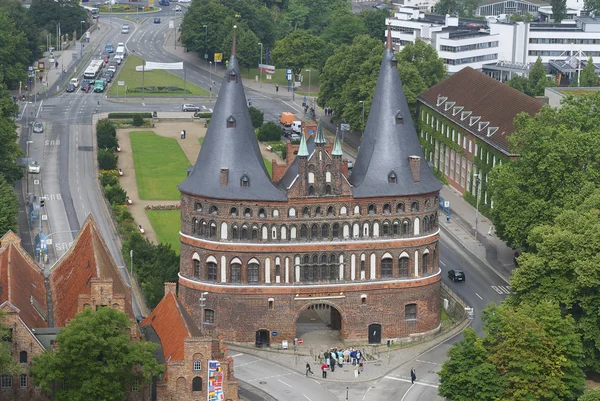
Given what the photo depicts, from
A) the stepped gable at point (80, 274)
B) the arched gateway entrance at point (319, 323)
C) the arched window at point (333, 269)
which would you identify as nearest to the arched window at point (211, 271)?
the stepped gable at point (80, 274)

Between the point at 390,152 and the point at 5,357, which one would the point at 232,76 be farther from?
the point at 5,357

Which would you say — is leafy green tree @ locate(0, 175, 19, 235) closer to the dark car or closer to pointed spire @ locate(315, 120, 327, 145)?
pointed spire @ locate(315, 120, 327, 145)

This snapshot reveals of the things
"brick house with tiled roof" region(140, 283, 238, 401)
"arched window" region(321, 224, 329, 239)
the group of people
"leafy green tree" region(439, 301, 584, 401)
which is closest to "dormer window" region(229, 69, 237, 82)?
"arched window" region(321, 224, 329, 239)

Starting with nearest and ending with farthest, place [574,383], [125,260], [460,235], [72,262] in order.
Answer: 1. [574,383]
2. [72,262]
3. [125,260]
4. [460,235]

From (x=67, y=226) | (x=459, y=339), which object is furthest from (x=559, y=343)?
(x=67, y=226)

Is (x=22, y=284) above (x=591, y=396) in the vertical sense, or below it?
above

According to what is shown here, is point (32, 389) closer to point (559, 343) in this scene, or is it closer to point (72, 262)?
point (72, 262)

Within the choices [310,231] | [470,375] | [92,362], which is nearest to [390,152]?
[310,231]

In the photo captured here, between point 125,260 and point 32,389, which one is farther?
point 125,260
